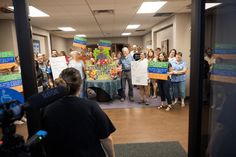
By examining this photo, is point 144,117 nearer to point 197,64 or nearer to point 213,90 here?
point 213,90

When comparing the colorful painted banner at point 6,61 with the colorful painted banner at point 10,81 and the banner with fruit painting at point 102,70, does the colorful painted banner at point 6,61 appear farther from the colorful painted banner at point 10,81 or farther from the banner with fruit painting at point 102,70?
the banner with fruit painting at point 102,70

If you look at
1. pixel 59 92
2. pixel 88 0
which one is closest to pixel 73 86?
pixel 59 92

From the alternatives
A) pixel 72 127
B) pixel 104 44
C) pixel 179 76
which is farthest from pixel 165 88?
pixel 72 127

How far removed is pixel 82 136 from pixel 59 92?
1.65 feet

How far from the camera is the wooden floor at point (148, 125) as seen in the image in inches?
128

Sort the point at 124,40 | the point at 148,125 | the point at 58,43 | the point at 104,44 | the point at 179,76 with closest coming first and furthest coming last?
the point at 148,125 → the point at 179,76 → the point at 104,44 → the point at 58,43 → the point at 124,40

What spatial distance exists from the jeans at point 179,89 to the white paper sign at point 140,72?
76 cm

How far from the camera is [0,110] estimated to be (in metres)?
0.64

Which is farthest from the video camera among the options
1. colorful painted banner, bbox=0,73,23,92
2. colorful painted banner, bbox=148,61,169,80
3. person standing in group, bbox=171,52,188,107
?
person standing in group, bbox=171,52,188,107

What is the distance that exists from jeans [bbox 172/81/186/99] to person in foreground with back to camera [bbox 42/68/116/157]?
4128 mm

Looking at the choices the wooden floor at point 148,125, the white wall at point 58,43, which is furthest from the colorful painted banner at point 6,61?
the white wall at point 58,43

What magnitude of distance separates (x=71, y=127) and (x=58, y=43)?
11.9m

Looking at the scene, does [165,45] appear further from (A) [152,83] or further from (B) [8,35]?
(B) [8,35]

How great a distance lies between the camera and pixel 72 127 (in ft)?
3.91
